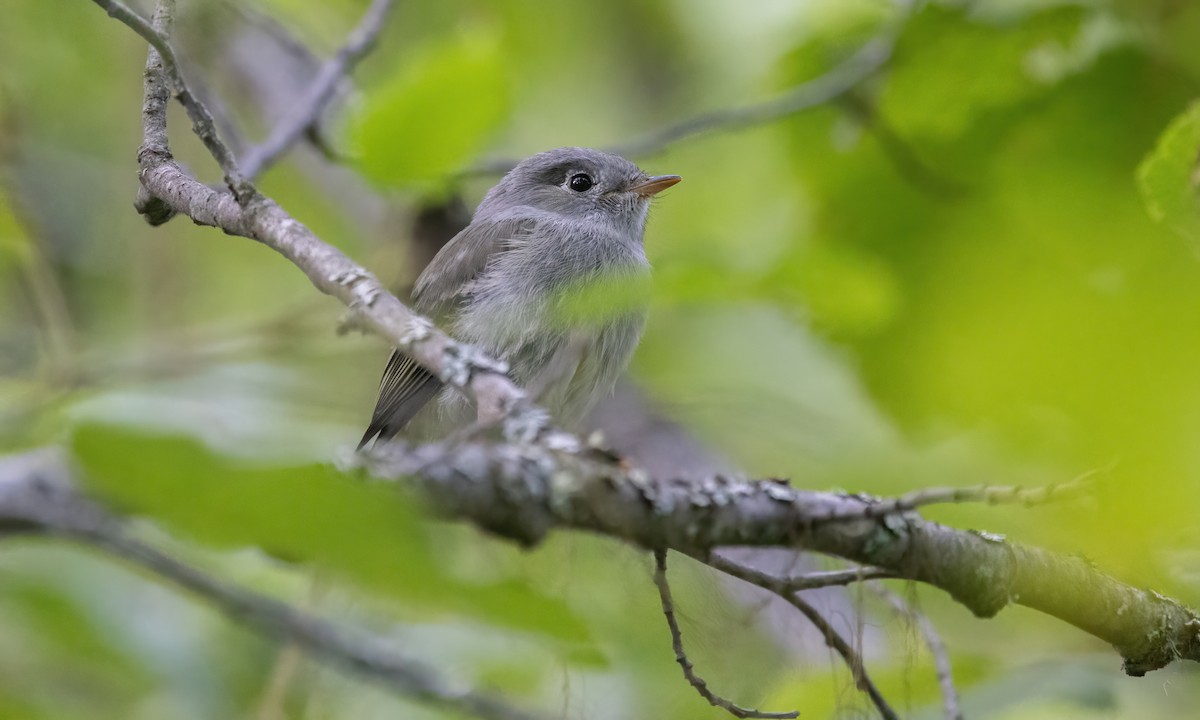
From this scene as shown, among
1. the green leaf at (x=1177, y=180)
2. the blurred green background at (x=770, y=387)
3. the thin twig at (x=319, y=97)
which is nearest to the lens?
the blurred green background at (x=770, y=387)

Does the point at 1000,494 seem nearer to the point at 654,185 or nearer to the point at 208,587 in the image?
the point at 208,587

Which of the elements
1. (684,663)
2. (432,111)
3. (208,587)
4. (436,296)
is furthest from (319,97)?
(684,663)

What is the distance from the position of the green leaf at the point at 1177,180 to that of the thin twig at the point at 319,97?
2.15m

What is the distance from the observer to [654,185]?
160 inches

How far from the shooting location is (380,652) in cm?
235

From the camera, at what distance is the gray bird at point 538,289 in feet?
10.3

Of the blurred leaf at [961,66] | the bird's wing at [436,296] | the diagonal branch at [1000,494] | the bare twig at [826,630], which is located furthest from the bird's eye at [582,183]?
the diagonal branch at [1000,494]

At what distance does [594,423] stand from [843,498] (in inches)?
91.8

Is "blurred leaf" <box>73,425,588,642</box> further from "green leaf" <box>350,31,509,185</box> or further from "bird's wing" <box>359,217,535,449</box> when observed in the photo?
"bird's wing" <box>359,217,535,449</box>

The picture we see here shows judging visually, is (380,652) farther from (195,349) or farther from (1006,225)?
(1006,225)

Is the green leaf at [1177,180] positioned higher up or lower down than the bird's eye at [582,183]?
lower down

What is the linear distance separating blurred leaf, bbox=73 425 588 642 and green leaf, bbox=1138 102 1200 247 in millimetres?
1307

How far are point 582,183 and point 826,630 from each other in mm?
2711

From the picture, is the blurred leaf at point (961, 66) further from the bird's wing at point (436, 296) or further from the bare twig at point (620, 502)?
the bird's wing at point (436, 296)
